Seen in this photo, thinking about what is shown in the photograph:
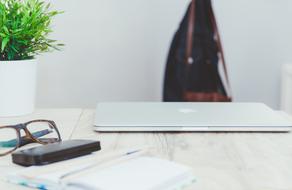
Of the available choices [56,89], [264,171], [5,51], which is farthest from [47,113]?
[56,89]

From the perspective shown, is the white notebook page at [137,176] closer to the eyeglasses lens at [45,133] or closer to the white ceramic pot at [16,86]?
the eyeglasses lens at [45,133]

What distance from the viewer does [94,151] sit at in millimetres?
818

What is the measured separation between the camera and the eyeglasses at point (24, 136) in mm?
878

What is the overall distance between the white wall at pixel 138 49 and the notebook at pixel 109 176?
55.5 inches

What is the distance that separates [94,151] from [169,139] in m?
0.20

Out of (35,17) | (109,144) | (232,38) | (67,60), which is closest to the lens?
(109,144)

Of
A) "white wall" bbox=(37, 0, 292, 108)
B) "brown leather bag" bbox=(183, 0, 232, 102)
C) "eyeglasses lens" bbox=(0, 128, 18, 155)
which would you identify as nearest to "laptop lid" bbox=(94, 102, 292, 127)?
"eyeglasses lens" bbox=(0, 128, 18, 155)

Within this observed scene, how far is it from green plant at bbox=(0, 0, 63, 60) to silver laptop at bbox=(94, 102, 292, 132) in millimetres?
225

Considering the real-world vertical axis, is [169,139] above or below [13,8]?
below

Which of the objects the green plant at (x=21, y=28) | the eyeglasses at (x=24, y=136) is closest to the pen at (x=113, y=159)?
the eyeglasses at (x=24, y=136)

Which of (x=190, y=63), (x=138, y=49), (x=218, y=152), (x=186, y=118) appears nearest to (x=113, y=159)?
(x=218, y=152)

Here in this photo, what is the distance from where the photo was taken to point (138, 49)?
219 centimetres

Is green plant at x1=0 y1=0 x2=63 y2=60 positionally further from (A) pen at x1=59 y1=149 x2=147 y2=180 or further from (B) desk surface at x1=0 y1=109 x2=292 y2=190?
(A) pen at x1=59 y1=149 x2=147 y2=180

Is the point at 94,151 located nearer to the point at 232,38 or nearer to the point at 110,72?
the point at 110,72
